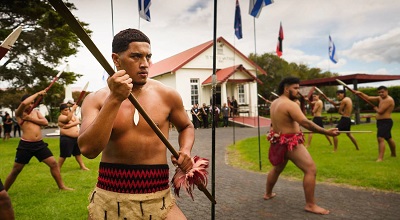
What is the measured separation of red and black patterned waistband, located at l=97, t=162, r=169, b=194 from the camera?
2.07m

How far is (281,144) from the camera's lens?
500cm

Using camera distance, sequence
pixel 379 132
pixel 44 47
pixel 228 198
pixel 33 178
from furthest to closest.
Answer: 1. pixel 44 47
2. pixel 379 132
3. pixel 33 178
4. pixel 228 198

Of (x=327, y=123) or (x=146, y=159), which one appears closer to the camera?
(x=146, y=159)

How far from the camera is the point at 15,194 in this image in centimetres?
612

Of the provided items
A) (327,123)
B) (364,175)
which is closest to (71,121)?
(364,175)

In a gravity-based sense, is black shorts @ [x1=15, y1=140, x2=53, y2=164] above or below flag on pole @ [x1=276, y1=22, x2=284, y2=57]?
below

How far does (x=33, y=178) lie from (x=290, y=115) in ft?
21.6

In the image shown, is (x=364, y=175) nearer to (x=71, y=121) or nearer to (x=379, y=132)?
(x=379, y=132)

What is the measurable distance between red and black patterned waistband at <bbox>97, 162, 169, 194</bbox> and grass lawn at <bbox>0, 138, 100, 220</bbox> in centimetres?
305

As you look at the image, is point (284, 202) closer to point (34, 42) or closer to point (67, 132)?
point (67, 132)

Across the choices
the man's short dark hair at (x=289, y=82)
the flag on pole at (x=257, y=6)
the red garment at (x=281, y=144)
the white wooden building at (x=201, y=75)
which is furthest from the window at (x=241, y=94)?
the red garment at (x=281, y=144)

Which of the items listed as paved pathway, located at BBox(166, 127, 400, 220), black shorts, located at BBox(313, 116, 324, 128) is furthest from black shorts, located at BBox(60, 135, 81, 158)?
black shorts, located at BBox(313, 116, 324, 128)

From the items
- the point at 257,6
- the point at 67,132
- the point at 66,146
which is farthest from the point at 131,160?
the point at 257,6

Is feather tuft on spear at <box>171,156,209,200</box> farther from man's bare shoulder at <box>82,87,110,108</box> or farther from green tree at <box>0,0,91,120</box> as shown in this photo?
green tree at <box>0,0,91,120</box>
